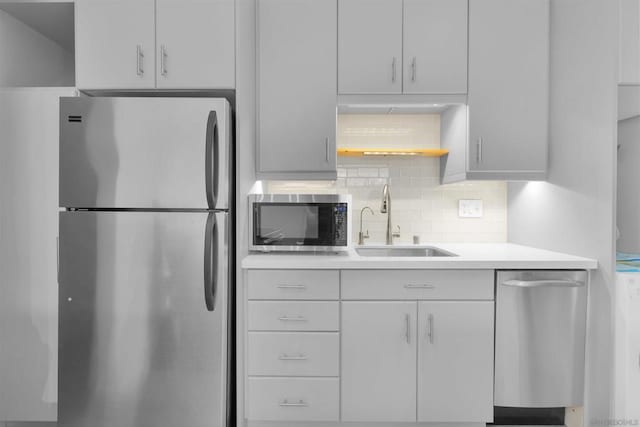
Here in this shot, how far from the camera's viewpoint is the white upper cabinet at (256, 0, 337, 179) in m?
2.27

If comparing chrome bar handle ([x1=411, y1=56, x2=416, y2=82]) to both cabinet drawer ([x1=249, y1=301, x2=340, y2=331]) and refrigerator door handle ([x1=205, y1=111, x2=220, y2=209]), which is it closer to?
refrigerator door handle ([x1=205, y1=111, x2=220, y2=209])

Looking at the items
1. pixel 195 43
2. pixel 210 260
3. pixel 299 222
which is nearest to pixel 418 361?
pixel 299 222

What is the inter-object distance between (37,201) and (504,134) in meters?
2.43

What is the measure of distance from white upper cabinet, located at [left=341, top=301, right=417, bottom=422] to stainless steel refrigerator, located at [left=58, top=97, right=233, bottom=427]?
0.64m

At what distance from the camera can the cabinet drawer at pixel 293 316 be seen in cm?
197

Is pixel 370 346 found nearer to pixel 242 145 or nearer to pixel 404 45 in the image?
pixel 242 145

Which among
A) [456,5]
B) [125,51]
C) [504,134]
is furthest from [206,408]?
[456,5]

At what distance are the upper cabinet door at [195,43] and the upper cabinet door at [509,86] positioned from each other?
134 cm

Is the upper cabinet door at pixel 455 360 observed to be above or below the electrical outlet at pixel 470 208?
below

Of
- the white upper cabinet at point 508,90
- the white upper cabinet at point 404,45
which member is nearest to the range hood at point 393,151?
the white upper cabinet at point 508,90

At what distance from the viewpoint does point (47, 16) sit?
2064 mm

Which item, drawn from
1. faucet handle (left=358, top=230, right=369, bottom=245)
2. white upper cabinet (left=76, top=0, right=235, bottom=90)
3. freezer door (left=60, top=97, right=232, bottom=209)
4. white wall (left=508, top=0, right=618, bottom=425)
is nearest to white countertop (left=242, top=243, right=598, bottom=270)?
white wall (left=508, top=0, right=618, bottom=425)

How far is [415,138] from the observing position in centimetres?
269

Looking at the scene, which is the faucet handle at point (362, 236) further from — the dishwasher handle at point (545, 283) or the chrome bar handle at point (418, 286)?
the dishwasher handle at point (545, 283)
